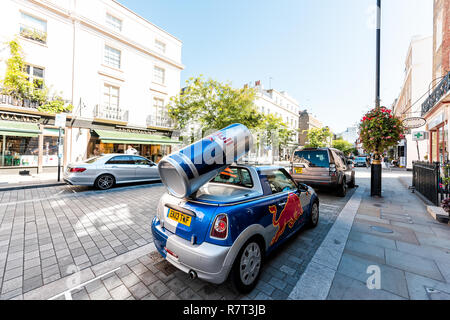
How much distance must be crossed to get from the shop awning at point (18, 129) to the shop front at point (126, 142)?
326cm

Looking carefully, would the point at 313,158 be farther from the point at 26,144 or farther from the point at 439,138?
the point at 26,144

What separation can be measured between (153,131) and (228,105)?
783cm

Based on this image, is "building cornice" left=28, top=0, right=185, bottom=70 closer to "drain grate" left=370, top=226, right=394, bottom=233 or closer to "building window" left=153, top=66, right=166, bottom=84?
"building window" left=153, top=66, right=166, bottom=84

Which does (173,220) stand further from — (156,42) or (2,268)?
(156,42)

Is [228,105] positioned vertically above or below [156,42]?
below

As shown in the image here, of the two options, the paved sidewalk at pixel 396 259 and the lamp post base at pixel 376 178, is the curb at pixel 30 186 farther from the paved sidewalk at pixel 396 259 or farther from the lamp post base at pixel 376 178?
the lamp post base at pixel 376 178

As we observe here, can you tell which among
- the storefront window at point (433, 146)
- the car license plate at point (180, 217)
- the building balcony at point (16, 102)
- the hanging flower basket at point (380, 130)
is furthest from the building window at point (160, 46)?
the storefront window at point (433, 146)

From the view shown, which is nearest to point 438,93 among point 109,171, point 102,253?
point 102,253

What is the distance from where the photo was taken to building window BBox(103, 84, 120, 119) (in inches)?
603

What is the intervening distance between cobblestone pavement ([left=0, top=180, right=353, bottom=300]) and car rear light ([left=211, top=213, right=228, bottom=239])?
2.19 ft

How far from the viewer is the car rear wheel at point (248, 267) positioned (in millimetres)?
2217
